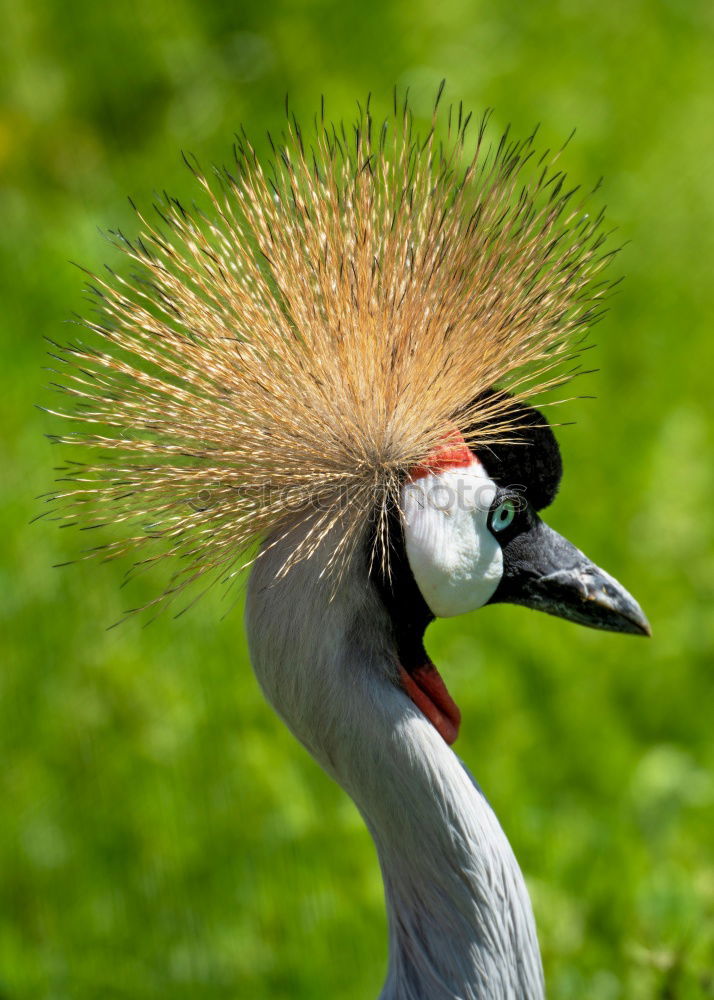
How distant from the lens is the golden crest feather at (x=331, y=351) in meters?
0.87

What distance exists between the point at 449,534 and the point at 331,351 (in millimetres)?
161

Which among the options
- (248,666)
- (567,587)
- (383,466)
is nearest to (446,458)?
(383,466)

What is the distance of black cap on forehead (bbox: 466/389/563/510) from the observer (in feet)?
2.96

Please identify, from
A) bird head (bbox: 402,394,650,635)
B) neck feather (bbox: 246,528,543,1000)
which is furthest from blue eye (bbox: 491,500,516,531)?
neck feather (bbox: 246,528,543,1000)

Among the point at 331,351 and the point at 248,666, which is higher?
the point at 331,351

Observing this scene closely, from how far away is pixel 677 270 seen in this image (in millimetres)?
2479

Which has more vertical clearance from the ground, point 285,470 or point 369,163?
point 369,163

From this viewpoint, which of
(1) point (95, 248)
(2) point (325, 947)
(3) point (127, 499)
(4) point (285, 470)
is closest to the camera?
(4) point (285, 470)

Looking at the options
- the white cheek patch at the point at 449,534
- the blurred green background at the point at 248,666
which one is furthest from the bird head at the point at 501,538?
the blurred green background at the point at 248,666

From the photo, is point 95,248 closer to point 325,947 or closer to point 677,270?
point 677,270

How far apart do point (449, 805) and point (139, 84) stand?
2209 mm

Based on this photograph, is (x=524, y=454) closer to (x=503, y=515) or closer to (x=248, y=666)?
(x=503, y=515)

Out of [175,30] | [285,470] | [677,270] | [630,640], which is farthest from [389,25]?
[285,470]

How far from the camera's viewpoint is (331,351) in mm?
886
